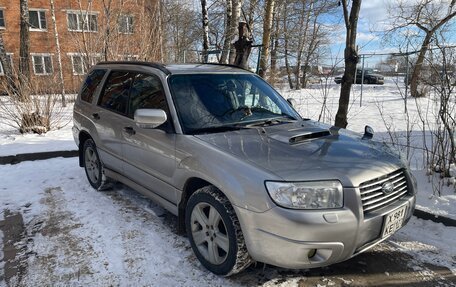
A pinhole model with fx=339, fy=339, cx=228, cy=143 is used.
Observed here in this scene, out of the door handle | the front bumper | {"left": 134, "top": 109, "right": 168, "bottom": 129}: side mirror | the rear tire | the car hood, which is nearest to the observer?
the front bumper

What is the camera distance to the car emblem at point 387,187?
2.63 metres

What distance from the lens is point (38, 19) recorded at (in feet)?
79.8

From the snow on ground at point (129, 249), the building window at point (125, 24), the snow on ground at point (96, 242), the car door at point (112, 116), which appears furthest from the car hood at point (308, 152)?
the building window at point (125, 24)

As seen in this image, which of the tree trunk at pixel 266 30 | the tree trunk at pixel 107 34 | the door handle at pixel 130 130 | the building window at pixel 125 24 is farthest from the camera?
the tree trunk at pixel 266 30

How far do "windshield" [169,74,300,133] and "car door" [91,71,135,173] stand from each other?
887 millimetres

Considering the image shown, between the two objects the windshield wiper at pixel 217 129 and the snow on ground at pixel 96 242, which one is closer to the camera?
the snow on ground at pixel 96 242

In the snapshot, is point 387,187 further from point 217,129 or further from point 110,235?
point 110,235

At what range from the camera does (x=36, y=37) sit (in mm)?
24438

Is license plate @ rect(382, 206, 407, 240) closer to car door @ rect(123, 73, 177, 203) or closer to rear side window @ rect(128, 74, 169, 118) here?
car door @ rect(123, 73, 177, 203)

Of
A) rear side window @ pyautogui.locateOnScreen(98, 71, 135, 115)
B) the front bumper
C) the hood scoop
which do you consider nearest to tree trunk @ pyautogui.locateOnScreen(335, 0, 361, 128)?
the hood scoop

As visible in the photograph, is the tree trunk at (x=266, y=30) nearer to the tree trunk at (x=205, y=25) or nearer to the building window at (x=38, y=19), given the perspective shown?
the tree trunk at (x=205, y=25)

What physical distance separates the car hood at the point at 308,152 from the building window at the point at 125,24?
375 inches

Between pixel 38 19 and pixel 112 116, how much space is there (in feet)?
82.2

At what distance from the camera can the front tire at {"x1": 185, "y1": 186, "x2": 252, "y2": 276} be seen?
2.60 metres
